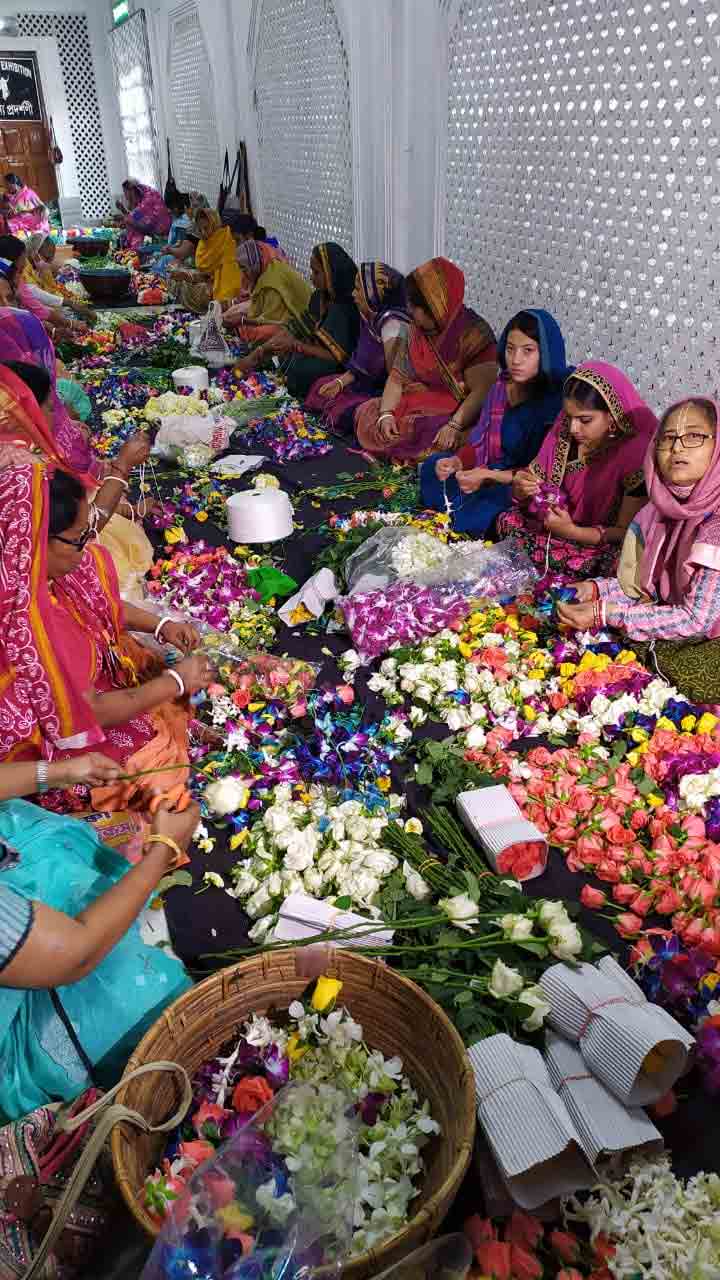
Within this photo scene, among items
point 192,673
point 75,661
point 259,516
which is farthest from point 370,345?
point 75,661

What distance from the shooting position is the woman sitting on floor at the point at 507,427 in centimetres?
368

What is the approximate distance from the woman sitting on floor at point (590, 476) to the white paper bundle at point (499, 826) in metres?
1.39

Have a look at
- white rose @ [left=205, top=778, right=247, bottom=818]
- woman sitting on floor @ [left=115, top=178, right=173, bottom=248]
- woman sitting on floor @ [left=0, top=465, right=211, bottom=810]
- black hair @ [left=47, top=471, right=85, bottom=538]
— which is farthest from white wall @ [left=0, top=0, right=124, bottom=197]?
white rose @ [left=205, top=778, right=247, bottom=818]

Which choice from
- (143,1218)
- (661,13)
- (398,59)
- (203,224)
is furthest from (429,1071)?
(203,224)

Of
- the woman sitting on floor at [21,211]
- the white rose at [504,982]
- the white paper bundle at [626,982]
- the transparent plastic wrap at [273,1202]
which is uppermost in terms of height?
the woman sitting on floor at [21,211]

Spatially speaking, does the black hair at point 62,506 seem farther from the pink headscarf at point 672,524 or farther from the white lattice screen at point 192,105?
the white lattice screen at point 192,105

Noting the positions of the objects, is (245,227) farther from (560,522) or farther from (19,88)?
(19,88)

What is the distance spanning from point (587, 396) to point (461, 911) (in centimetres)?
222

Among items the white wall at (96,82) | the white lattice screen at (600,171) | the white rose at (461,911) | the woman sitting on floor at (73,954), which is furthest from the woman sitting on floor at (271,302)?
the white wall at (96,82)

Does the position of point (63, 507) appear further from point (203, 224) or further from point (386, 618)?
point (203, 224)

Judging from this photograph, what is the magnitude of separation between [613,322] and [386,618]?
2200 mm

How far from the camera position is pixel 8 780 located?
1.71m

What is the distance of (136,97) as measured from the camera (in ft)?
49.0

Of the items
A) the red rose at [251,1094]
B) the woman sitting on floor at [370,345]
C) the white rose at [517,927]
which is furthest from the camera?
the woman sitting on floor at [370,345]
